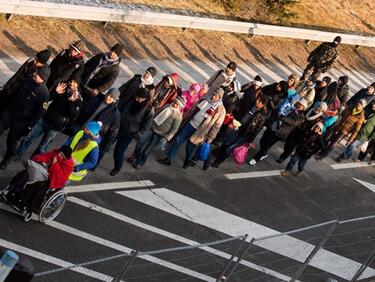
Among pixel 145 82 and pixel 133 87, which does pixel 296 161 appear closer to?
pixel 145 82

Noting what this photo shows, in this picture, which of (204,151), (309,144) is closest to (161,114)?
(204,151)

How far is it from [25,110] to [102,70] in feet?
7.25

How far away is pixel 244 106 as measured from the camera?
538 inches

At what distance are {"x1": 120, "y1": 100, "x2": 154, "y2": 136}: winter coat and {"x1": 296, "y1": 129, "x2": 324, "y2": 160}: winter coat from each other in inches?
155

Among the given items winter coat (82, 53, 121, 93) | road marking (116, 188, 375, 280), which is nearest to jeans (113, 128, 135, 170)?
road marking (116, 188, 375, 280)

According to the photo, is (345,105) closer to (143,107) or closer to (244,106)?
(244,106)

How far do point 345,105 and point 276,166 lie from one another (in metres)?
2.90

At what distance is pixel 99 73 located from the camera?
1231 cm

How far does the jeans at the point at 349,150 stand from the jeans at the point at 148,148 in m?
5.63

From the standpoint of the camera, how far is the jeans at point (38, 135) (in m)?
11.1

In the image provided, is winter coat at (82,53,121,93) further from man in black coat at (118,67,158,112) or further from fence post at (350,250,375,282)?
fence post at (350,250,375,282)

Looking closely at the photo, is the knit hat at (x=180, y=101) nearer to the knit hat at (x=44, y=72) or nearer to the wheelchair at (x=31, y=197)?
the knit hat at (x=44, y=72)

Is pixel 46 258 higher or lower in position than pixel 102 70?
lower

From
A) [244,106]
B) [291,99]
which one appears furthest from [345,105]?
[244,106]
